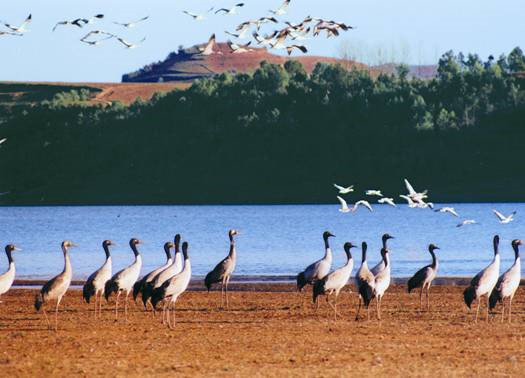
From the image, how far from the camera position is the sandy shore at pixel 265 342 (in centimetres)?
1686

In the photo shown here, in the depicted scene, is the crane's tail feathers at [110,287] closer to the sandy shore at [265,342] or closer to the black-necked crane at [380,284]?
the sandy shore at [265,342]

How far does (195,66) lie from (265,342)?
172326 mm

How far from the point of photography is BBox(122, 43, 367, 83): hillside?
603ft

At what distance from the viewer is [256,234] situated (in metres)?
64.3

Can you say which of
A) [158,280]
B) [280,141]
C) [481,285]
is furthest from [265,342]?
[280,141]

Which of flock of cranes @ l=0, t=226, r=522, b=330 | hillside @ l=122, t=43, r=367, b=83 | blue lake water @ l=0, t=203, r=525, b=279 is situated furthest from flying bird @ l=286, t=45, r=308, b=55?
hillside @ l=122, t=43, r=367, b=83

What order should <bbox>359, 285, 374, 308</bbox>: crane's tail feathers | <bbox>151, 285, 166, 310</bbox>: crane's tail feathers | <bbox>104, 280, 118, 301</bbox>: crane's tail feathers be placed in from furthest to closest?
<bbox>104, 280, 118, 301</bbox>: crane's tail feathers < <bbox>359, 285, 374, 308</bbox>: crane's tail feathers < <bbox>151, 285, 166, 310</bbox>: crane's tail feathers

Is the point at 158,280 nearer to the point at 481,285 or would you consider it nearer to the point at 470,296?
the point at 470,296

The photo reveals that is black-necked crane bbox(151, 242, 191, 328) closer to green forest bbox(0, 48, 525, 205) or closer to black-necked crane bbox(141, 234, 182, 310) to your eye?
black-necked crane bbox(141, 234, 182, 310)

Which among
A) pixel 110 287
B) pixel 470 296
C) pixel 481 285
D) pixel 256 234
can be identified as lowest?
pixel 256 234

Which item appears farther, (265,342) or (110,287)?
(110,287)

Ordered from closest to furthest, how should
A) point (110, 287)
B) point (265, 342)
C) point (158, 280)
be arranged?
point (265, 342)
point (158, 280)
point (110, 287)

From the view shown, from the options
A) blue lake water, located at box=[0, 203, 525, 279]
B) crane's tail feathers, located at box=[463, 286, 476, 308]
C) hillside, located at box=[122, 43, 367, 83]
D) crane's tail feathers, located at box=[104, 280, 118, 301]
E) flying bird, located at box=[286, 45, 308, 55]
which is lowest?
blue lake water, located at box=[0, 203, 525, 279]

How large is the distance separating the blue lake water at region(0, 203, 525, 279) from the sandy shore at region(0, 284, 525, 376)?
41.3 ft
